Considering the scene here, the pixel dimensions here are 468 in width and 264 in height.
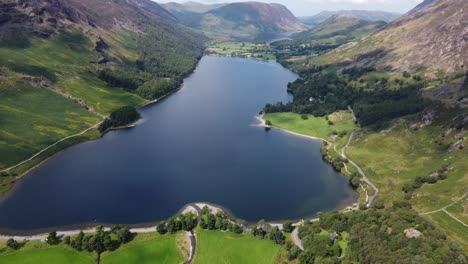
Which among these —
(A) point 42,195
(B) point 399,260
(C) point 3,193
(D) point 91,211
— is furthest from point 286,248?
(C) point 3,193

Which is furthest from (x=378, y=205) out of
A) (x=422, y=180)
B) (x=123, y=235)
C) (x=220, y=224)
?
(x=123, y=235)

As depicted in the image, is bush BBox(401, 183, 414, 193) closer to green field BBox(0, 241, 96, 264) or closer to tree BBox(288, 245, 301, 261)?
tree BBox(288, 245, 301, 261)

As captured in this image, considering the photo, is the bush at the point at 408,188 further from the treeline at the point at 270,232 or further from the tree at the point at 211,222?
the tree at the point at 211,222

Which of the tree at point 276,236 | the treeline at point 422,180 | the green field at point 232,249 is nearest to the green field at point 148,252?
the green field at point 232,249

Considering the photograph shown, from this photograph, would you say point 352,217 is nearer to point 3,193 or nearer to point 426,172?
point 426,172

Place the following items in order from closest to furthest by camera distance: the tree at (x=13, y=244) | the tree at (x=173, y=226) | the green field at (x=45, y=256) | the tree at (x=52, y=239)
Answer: the green field at (x=45, y=256) → the tree at (x=13, y=244) → the tree at (x=52, y=239) → the tree at (x=173, y=226)

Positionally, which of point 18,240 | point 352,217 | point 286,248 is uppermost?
point 352,217

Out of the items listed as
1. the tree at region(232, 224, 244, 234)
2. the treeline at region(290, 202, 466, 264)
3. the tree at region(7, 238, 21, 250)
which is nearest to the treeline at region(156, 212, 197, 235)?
the tree at region(232, 224, 244, 234)
